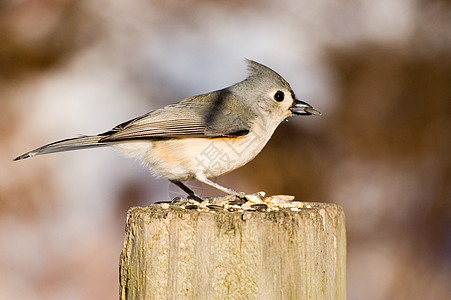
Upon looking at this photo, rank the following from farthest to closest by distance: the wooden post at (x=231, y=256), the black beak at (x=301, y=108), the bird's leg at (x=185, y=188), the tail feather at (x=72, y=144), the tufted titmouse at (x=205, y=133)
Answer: the black beak at (x=301, y=108) < the bird's leg at (x=185, y=188) < the tufted titmouse at (x=205, y=133) < the tail feather at (x=72, y=144) < the wooden post at (x=231, y=256)

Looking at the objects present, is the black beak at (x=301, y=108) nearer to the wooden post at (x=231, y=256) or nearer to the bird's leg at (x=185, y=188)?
the bird's leg at (x=185, y=188)

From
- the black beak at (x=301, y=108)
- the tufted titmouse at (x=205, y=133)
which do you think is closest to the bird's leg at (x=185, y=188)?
the tufted titmouse at (x=205, y=133)

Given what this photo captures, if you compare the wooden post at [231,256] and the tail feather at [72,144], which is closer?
the wooden post at [231,256]

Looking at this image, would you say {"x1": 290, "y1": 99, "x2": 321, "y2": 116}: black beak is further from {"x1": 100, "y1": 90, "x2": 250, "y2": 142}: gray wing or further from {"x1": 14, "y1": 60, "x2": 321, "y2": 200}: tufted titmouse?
{"x1": 100, "y1": 90, "x2": 250, "y2": 142}: gray wing

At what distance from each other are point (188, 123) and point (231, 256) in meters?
1.82

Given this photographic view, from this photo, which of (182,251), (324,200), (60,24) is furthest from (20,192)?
(182,251)

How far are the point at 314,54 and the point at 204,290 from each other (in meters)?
3.54

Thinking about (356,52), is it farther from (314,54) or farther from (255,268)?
(255,268)

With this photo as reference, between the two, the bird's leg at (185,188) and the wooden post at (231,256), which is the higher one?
the bird's leg at (185,188)

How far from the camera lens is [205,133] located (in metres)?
3.86

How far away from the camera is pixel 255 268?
2.23 metres

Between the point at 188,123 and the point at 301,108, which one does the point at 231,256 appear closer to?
the point at 188,123

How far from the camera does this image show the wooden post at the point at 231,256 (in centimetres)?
223

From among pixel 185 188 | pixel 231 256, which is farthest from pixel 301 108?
pixel 231 256
